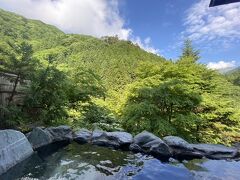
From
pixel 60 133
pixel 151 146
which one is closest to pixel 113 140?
pixel 151 146

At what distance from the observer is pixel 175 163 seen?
21.3 ft

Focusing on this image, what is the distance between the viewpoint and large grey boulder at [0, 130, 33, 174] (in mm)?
5266

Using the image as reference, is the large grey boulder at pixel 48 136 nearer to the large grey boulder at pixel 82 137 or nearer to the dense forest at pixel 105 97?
the large grey boulder at pixel 82 137

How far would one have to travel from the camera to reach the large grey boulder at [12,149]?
5266 mm

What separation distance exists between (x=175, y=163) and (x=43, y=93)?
4782 mm

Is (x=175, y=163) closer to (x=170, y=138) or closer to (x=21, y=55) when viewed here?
(x=170, y=138)

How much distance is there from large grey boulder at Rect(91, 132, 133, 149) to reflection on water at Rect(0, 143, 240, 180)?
18.4 inches

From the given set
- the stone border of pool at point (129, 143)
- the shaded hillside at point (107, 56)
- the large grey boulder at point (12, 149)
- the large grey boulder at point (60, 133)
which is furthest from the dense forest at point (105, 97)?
the shaded hillside at point (107, 56)

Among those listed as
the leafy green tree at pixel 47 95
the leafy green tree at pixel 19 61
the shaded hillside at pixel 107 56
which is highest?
the shaded hillside at pixel 107 56

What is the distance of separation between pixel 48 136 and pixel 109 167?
2.55m

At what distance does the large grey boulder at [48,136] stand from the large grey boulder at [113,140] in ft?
2.82

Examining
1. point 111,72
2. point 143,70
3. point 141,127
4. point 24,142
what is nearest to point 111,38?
point 111,72

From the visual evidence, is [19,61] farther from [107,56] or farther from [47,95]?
[107,56]

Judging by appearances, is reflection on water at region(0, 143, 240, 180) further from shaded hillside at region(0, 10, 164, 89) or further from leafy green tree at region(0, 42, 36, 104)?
shaded hillside at region(0, 10, 164, 89)
